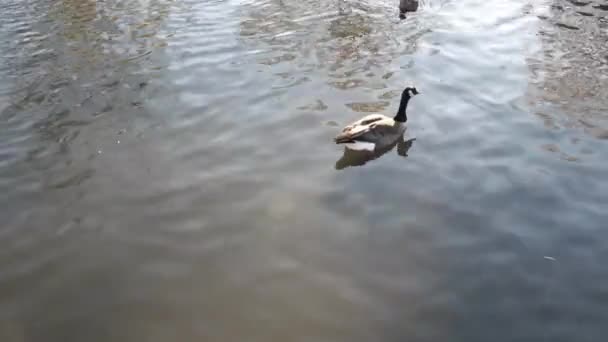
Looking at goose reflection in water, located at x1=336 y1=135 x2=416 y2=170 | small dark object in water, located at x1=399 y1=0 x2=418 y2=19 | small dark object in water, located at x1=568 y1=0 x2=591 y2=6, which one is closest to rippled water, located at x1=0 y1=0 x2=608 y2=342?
goose reflection in water, located at x1=336 y1=135 x2=416 y2=170

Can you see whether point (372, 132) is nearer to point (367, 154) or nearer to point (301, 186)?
point (367, 154)

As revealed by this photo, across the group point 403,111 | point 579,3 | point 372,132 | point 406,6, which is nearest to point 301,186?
point 372,132

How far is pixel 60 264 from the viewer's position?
25.6 feet

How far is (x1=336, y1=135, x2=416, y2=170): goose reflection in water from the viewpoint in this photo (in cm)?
1021

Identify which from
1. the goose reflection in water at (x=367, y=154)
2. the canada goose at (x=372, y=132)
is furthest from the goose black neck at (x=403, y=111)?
the goose reflection in water at (x=367, y=154)

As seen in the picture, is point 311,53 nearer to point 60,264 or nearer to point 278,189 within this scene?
point 278,189

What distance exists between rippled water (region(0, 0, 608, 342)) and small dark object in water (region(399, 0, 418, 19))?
3.95 ft

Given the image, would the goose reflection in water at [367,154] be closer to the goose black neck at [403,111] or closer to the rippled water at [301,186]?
the rippled water at [301,186]

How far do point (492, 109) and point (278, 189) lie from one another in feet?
18.9

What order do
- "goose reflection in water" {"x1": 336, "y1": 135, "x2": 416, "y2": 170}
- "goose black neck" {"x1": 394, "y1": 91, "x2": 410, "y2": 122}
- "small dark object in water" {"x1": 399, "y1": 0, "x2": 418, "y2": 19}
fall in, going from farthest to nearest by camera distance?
"small dark object in water" {"x1": 399, "y1": 0, "x2": 418, "y2": 19}
"goose black neck" {"x1": 394, "y1": 91, "x2": 410, "y2": 122}
"goose reflection in water" {"x1": 336, "y1": 135, "x2": 416, "y2": 170}

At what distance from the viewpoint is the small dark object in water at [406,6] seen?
17.0m

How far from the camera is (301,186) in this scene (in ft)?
31.2

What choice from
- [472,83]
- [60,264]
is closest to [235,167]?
[60,264]

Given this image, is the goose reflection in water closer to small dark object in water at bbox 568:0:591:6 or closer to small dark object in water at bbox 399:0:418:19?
small dark object in water at bbox 399:0:418:19
